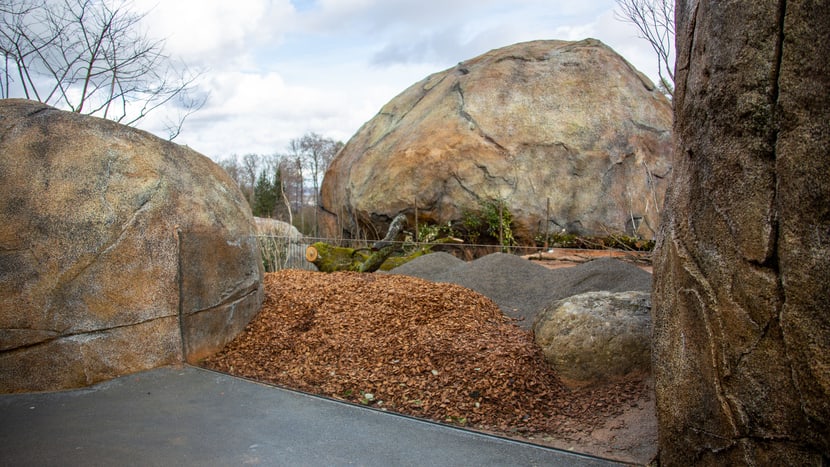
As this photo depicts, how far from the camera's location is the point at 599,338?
4844 millimetres

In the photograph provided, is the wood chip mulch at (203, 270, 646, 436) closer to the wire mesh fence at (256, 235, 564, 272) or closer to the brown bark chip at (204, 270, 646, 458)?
the brown bark chip at (204, 270, 646, 458)

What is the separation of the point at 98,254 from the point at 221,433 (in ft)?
6.39

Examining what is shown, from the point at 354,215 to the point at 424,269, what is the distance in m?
6.56

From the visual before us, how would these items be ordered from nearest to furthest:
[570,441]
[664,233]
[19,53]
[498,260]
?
1. [664,233]
2. [570,441]
3. [19,53]
4. [498,260]

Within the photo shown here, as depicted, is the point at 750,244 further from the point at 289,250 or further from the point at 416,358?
the point at 289,250

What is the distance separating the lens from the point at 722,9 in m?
2.87

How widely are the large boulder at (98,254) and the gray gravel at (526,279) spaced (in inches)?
135

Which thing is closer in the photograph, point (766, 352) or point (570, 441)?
point (766, 352)

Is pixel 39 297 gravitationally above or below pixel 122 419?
above

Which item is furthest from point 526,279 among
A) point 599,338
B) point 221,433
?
point 221,433

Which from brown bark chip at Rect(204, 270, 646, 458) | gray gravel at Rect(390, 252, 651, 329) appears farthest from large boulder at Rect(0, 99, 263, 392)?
gray gravel at Rect(390, 252, 651, 329)

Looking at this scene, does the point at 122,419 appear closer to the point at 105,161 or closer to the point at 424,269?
the point at 105,161

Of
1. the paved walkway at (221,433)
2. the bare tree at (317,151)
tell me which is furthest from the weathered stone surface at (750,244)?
the bare tree at (317,151)

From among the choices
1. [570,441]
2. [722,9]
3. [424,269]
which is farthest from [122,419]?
[424,269]
